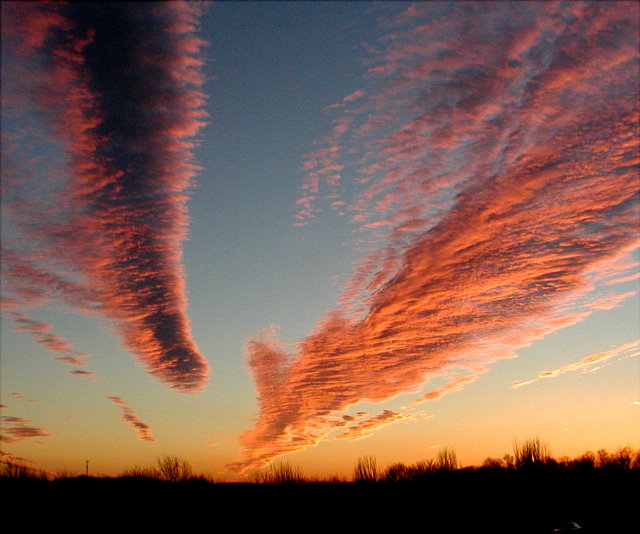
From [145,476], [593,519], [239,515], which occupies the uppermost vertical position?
[145,476]

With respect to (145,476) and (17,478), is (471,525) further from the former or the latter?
(17,478)

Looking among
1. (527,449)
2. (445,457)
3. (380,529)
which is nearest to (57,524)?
(380,529)

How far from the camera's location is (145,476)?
28656mm

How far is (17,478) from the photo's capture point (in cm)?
2417

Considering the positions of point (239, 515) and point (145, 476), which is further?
point (145, 476)

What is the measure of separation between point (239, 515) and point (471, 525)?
10.5 meters

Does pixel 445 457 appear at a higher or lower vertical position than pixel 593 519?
higher

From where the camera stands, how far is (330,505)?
2566 centimetres

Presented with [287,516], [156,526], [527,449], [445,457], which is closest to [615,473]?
[527,449]

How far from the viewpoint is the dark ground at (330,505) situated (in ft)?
67.7

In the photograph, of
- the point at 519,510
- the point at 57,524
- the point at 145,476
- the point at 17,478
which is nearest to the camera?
the point at 57,524

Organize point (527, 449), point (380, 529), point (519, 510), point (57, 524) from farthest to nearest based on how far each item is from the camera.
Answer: point (527, 449) < point (519, 510) < point (380, 529) < point (57, 524)

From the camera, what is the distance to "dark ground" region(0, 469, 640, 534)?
20.6 meters

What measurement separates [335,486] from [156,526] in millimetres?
12136
